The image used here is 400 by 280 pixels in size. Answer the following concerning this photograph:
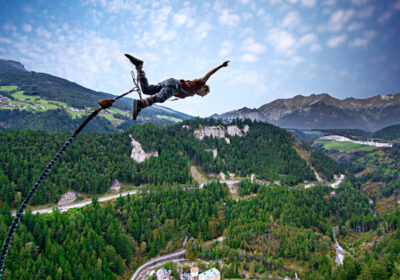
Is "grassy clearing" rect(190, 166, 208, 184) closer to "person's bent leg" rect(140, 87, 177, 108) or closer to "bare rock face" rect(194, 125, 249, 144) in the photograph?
"bare rock face" rect(194, 125, 249, 144)

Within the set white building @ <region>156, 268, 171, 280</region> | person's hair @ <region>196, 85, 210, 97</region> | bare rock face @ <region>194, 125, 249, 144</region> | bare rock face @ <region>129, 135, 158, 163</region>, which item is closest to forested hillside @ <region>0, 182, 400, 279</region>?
white building @ <region>156, 268, 171, 280</region>

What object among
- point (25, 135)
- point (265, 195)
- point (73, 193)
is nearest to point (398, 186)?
point (265, 195)

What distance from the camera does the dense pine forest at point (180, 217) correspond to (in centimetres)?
4175

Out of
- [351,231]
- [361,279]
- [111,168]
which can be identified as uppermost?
[111,168]

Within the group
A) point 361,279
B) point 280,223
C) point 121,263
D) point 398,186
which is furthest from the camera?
point 398,186

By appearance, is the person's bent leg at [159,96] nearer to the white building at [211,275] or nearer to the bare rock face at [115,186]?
the white building at [211,275]

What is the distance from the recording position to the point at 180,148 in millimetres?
117500

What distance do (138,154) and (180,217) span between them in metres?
46.8

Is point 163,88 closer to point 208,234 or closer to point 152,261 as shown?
point 152,261

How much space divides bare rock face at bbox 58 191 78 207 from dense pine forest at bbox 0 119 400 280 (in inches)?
90.8

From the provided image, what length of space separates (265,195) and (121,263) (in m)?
54.4

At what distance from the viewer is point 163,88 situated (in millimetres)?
7188

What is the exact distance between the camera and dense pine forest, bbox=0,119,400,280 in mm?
41750

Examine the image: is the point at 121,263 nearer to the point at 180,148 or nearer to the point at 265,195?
the point at 265,195
